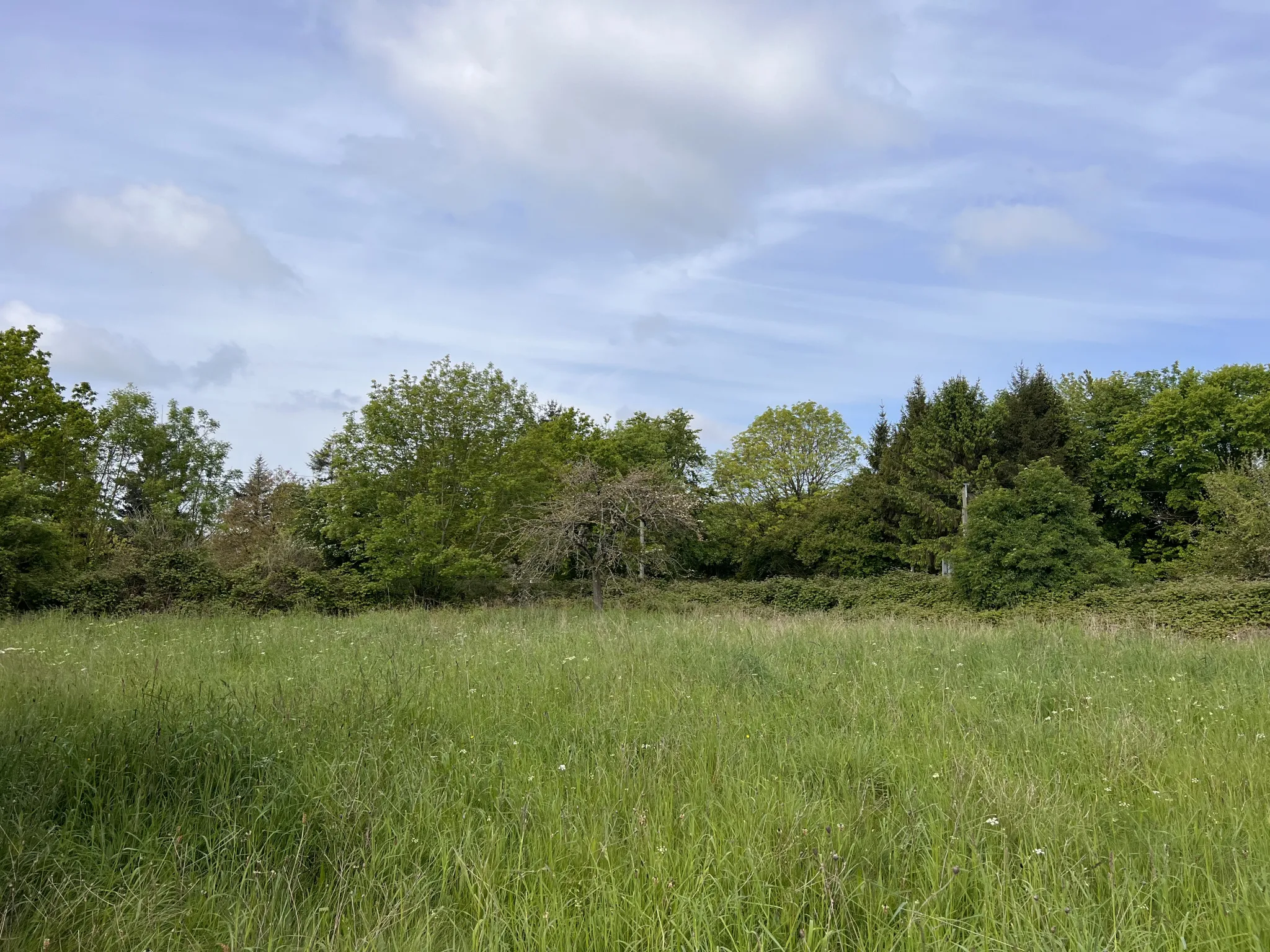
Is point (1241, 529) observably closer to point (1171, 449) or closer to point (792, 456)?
point (1171, 449)

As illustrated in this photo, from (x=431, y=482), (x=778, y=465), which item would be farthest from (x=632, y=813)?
(x=778, y=465)

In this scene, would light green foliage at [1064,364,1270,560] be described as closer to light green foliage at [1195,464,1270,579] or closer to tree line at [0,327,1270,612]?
tree line at [0,327,1270,612]

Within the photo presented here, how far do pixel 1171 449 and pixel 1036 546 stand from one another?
20485mm

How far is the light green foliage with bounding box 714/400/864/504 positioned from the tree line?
0.37 feet

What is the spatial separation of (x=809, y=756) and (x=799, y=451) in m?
35.4

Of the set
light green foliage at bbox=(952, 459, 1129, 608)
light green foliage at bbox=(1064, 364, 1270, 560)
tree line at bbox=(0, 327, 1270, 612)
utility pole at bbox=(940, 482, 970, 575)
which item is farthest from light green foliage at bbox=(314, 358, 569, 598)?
light green foliage at bbox=(1064, 364, 1270, 560)

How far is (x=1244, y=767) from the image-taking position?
3816 mm

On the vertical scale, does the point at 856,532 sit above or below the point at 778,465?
below

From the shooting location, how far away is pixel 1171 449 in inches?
1283

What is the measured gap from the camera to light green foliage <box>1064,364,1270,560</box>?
30812mm

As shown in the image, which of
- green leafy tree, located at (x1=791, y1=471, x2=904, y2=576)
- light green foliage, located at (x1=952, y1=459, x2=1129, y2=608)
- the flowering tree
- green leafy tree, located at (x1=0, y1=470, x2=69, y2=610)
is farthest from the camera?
green leafy tree, located at (x1=791, y1=471, x2=904, y2=576)

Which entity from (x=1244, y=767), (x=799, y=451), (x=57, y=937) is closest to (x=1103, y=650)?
(x=1244, y=767)

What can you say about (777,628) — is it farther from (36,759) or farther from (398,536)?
(398,536)

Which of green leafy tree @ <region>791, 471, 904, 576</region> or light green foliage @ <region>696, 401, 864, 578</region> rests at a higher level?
light green foliage @ <region>696, 401, 864, 578</region>
